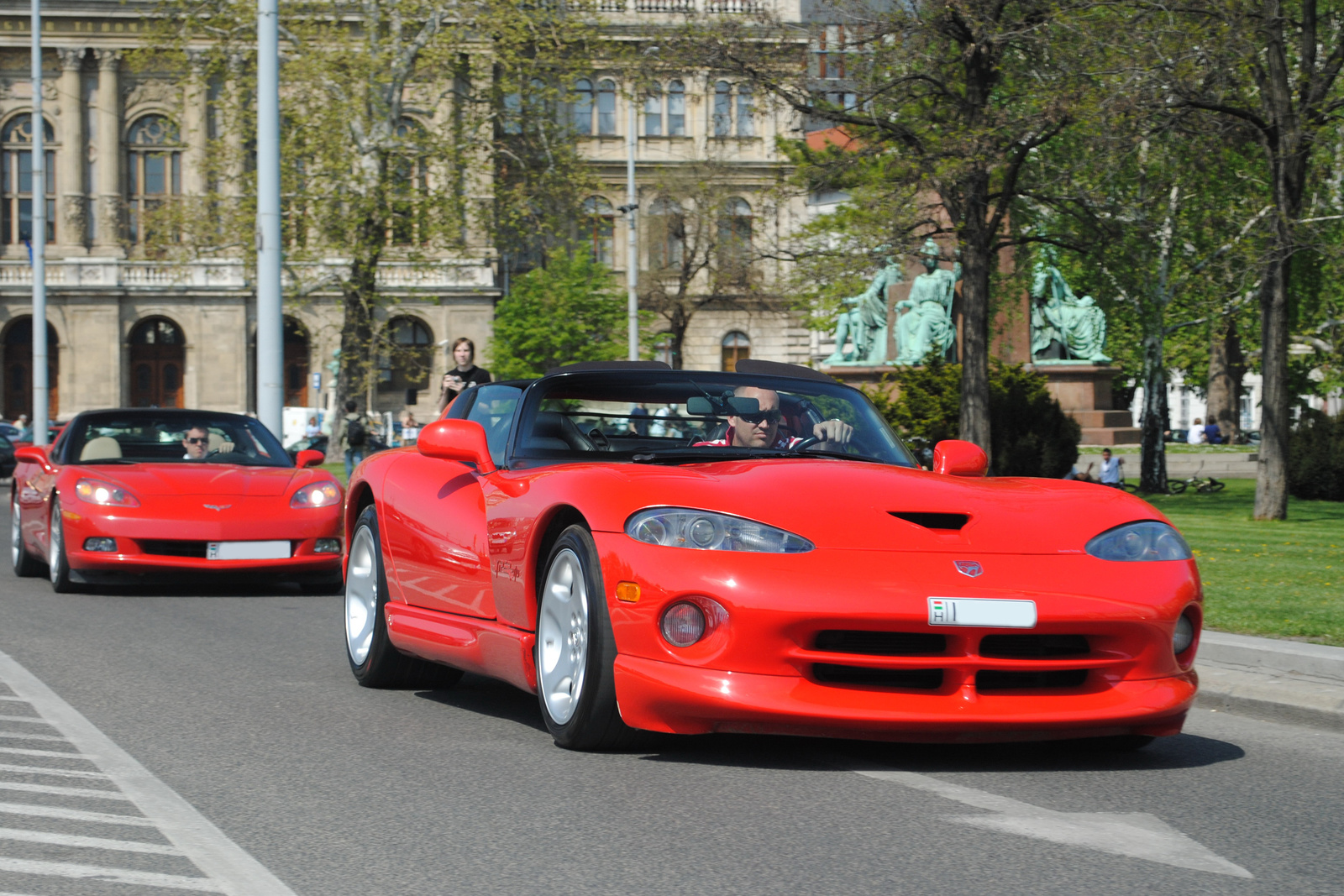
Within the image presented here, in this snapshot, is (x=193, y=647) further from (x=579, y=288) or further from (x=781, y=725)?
(x=579, y=288)

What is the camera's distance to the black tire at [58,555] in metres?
12.7

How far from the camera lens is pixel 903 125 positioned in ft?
69.8

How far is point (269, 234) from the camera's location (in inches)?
755

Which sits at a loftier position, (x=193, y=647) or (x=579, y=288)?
(x=579, y=288)

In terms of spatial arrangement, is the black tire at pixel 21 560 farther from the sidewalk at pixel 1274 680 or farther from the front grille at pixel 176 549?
the sidewalk at pixel 1274 680

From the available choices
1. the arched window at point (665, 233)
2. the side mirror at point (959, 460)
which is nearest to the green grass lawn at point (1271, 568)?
the side mirror at point (959, 460)

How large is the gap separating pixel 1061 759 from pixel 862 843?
1.57 meters

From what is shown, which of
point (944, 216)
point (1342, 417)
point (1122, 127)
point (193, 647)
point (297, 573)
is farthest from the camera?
point (944, 216)

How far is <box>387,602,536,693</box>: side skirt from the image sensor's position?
6410 millimetres

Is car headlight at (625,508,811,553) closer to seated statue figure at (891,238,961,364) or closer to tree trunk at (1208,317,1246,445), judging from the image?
seated statue figure at (891,238,961,364)

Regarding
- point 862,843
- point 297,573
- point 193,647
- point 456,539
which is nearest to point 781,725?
point 862,843

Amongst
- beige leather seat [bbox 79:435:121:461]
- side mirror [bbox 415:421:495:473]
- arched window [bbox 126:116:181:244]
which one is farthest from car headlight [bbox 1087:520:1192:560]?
arched window [bbox 126:116:181:244]

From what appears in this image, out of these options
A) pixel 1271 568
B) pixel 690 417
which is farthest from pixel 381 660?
pixel 1271 568

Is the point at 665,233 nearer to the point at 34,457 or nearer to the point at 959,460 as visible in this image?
the point at 34,457
